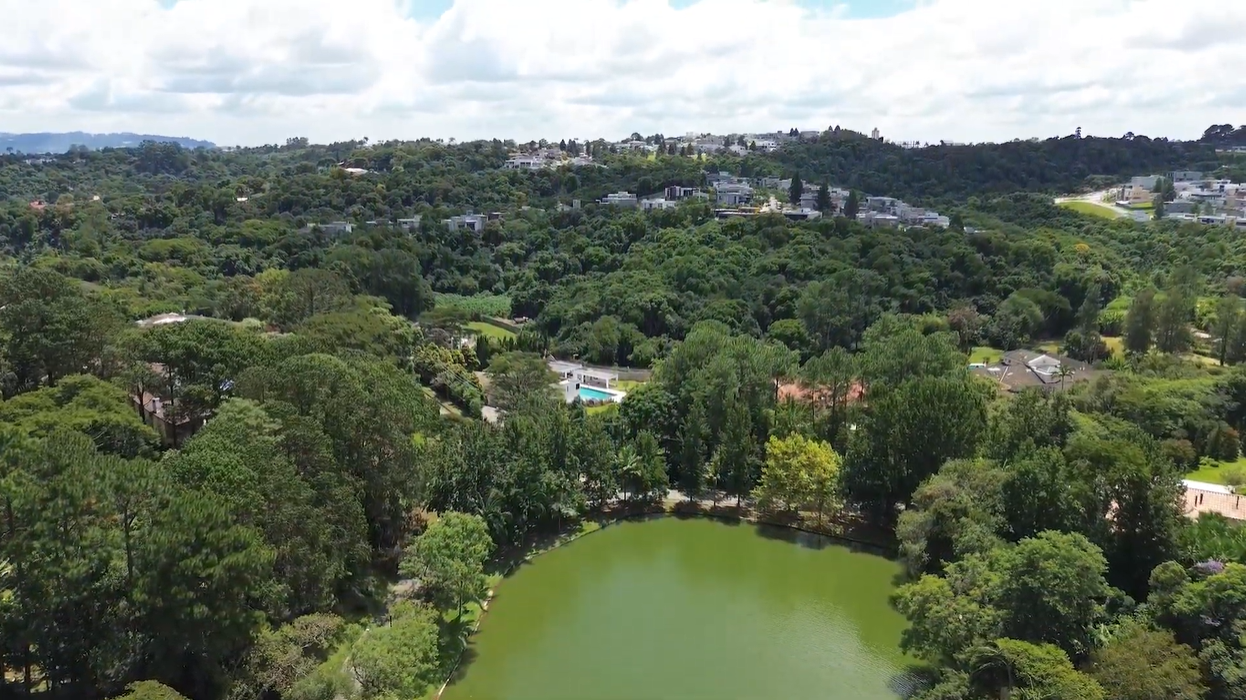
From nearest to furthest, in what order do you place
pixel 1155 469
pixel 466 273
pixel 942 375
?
pixel 1155 469 → pixel 942 375 → pixel 466 273

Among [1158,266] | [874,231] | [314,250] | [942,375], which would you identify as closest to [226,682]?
[942,375]

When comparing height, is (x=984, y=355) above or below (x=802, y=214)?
below

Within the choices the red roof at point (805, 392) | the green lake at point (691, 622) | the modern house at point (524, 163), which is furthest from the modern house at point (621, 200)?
the green lake at point (691, 622)

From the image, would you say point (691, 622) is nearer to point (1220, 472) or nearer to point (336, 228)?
point (1220, 472)

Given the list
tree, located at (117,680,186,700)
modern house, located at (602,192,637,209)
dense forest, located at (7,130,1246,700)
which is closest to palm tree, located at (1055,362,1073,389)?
dense forest, located at (7,130,1246,700)

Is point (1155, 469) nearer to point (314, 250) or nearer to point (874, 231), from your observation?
point (874, 231)

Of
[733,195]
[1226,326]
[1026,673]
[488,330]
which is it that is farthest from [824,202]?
[1026,673]

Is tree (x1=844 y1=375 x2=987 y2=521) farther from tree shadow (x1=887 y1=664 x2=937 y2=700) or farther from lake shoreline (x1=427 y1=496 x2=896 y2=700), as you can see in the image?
tree shadow (x1=887 y1=664 x2=937 y2=700)
